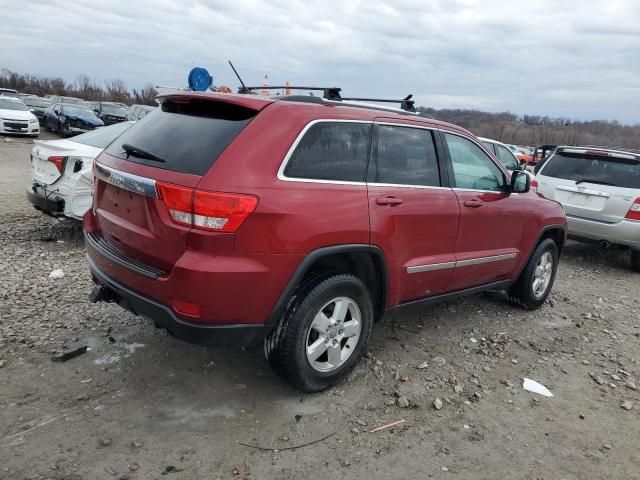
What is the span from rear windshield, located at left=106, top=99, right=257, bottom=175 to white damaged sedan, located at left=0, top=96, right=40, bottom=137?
19786mm

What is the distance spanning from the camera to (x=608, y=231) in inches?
281

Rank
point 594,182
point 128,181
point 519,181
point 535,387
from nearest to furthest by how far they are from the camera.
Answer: point 128,181 → point 535,387 → point 519,181 → point 594,182

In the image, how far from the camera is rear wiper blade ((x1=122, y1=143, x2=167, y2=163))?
310cm

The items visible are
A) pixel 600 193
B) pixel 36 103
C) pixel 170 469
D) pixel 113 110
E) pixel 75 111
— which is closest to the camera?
pixel 170 469

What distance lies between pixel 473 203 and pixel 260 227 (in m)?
2.07

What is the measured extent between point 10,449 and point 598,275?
703cm

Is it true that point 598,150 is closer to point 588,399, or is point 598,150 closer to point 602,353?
point 602,353

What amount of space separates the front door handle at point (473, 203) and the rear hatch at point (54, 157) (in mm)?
4128

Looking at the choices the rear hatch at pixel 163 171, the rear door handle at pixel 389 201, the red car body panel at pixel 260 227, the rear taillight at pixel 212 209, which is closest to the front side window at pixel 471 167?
the red car body panel at pixel 260 227

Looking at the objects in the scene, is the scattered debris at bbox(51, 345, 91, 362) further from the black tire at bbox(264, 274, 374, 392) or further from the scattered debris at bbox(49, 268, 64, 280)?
the scattered debris at bbox(49, 268, 64, 280)

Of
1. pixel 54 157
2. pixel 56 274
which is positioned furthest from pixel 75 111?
pixel 56 274

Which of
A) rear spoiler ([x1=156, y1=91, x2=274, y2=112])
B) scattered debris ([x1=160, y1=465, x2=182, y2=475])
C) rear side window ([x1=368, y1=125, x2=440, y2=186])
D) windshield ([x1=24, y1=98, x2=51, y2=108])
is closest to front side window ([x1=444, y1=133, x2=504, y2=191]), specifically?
rear side window ([x1=368, y1=125, x2=440, y2=186])

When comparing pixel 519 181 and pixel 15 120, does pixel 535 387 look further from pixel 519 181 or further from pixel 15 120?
pixel 15 120

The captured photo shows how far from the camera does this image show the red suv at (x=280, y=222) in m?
2.79
